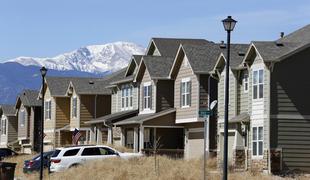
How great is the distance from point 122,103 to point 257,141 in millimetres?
22314

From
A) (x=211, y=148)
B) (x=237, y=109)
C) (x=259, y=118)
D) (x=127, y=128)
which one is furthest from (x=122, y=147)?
(x=259, y=118)

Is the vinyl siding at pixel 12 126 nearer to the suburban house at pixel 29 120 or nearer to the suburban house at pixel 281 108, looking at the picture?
the suburban house at pixel 29 120

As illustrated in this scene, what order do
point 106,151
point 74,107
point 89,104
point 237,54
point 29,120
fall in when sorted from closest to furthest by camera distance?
point 106,151, point 237,54, point 89,104, point 74,107, point 29,120

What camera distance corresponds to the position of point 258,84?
42219 millimetres

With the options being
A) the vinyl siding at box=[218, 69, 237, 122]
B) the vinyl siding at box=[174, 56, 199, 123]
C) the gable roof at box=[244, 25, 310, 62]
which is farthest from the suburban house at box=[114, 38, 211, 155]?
the gable roof at box=[244, 25, 310, 62]

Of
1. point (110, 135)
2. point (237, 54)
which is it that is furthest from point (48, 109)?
point (237, 54)

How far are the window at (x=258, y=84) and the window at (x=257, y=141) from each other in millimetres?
1689

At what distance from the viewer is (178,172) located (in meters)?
33.6

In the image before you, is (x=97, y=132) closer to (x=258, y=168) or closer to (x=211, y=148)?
(x=211, y=148)

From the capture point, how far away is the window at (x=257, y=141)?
1652 inches

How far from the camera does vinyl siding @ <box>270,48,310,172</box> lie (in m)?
41.0

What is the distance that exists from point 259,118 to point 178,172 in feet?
31.8

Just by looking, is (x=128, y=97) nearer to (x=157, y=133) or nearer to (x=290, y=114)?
(x=157, y=133)

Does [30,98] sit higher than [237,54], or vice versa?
[237,54]
